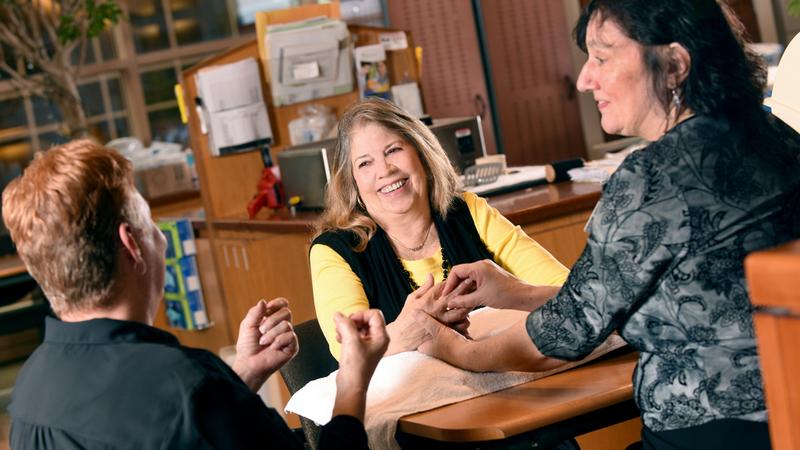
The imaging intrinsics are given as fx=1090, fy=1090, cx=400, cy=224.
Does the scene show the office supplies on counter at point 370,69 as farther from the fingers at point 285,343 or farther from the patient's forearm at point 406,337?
the fingers at point 285,343

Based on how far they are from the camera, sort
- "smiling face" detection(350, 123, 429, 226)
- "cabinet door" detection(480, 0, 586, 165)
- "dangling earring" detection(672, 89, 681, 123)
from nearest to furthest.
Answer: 1. "dangling earring" detection(672, 89, 681, 123)
2. "smiling face" detection(350, 123, 429, 226)
3. "cabinet door" detection(480, 0, 586, 165)

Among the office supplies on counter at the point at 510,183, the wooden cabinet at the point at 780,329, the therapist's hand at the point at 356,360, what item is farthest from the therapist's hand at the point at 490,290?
the office supplies on counter at the point at 510,183

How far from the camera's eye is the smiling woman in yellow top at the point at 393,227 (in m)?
2.66

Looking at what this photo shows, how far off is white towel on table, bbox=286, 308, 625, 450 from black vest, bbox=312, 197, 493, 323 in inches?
15.9

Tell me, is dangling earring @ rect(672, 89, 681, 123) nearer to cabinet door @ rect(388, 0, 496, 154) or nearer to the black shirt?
the black shirt

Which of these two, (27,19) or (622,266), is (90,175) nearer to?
(622,266)

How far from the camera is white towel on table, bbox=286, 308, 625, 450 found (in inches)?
79.7

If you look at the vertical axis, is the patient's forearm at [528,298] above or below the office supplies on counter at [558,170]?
below

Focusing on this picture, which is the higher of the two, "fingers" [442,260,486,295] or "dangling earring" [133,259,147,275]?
"dangling earring" [133,259,147,275]

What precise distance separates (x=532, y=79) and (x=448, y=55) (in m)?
0.72

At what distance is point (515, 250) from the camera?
2.73 m

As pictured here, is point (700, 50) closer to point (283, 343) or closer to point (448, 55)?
point (283, 343)

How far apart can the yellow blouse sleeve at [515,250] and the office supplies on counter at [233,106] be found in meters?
2.74

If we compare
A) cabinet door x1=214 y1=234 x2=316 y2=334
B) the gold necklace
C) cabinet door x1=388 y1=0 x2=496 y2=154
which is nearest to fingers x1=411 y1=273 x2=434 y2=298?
the gold necklace
